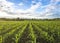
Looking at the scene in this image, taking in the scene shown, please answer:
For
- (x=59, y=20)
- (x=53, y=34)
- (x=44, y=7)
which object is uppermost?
(x=44, y=7)

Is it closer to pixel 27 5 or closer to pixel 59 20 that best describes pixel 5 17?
pixel 27 5

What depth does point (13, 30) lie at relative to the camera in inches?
311

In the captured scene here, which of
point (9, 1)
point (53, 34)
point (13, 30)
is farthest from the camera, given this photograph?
point (13, 30)

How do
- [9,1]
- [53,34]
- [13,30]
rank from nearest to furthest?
[9,1]
[53,34]
[13,30]

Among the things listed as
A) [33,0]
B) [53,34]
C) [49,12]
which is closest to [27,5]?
[33,0]

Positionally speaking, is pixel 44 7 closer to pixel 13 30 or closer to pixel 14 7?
pixel 14 7

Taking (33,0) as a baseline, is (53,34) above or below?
below

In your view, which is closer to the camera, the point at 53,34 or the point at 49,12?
the point at 49,12

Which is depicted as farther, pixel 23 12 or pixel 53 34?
pixel 53 34

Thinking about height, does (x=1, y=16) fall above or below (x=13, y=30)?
above

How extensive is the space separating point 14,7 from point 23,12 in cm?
33

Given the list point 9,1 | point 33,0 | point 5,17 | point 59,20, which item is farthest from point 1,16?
point 59,20

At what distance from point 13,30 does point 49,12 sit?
68.6 inches

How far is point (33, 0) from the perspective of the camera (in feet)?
22.1
